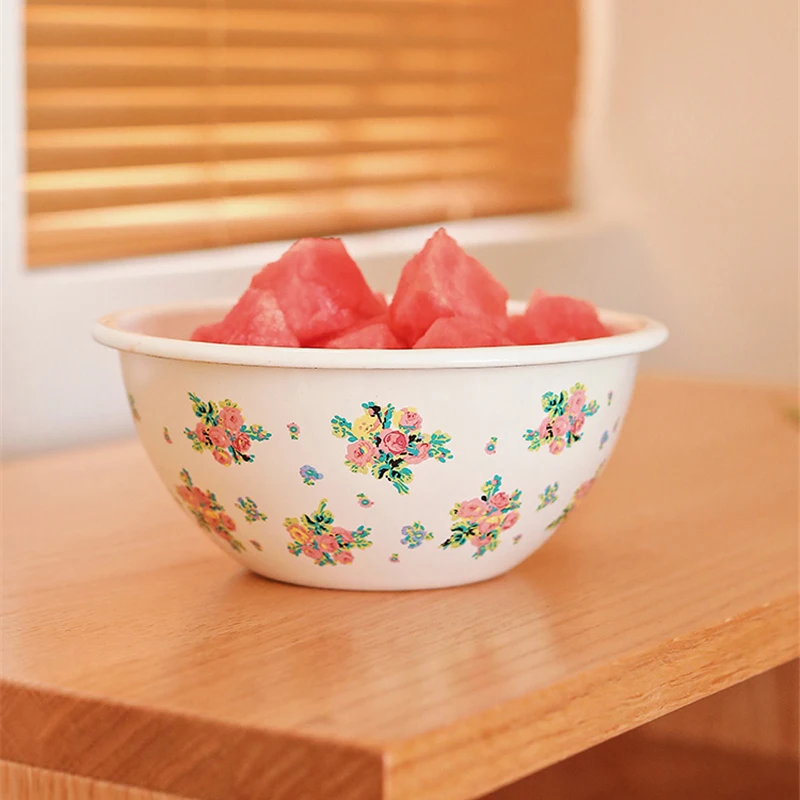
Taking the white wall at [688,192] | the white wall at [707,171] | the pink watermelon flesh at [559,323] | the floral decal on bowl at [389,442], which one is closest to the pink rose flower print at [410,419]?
the floral decal on bowl at [389,442]

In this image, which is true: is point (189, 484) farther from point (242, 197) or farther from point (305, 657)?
point (242, 197)

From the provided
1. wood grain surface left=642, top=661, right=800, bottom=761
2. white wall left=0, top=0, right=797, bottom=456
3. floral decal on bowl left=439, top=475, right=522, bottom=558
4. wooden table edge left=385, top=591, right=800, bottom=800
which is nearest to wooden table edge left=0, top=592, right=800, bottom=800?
wooden table edge left=385, top=591, right=800, bottom=800

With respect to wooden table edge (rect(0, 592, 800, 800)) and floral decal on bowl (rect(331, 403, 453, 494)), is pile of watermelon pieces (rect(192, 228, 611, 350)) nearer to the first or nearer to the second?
floral decal on bowl (rect(331, 403, 453, 494))

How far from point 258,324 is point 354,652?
17 cm

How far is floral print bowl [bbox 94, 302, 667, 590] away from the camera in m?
0.63

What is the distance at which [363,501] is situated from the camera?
64 cm

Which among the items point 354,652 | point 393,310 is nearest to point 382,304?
point 393,310

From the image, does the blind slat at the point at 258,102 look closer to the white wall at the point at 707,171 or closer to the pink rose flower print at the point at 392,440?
the white wall at the point at 707,171

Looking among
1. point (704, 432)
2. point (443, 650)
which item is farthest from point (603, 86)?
point (443, 650)

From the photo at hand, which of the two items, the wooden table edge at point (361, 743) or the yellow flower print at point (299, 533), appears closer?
the wooden table edge at point (361, 743)

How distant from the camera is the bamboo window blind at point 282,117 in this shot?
122cm

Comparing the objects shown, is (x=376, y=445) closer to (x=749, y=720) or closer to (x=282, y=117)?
(x=749, y=720)

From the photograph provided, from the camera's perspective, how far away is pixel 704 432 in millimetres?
1171

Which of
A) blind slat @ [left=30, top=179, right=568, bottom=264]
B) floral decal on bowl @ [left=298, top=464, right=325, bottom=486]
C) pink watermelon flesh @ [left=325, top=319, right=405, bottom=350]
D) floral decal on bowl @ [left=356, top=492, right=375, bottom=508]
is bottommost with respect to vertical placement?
floral decal on bowl @ [left=356, top=492, right=375, bottom=508]
